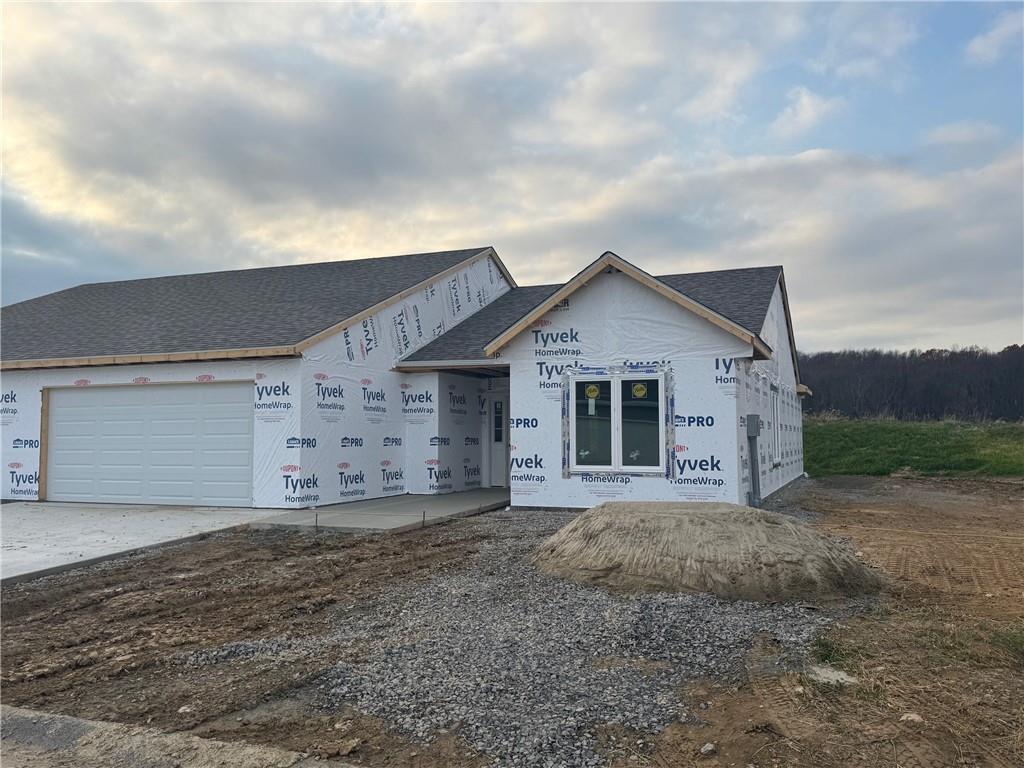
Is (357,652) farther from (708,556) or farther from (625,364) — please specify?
(625,364)

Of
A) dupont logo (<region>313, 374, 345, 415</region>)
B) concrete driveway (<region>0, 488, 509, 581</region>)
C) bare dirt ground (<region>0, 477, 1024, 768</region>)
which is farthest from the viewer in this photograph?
dupont logo (<region>313, 374, 345, 415</region>)

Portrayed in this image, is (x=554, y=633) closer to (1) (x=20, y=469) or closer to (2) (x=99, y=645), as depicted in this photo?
(2) (x=99, y=645)

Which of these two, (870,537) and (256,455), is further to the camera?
(256,455)

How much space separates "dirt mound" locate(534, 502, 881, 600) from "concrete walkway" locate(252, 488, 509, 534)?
4.09 metres

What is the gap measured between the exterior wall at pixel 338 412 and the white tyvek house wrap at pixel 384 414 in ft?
0.07

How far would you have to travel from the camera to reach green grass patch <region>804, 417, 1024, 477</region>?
2316 cm

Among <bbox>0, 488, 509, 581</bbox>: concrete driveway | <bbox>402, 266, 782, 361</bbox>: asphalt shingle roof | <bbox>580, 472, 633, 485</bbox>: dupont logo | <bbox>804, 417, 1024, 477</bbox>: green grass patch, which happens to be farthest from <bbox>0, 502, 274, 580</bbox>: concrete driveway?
<bbox>804, 417, 1024, 477</bbox>: green grass patch

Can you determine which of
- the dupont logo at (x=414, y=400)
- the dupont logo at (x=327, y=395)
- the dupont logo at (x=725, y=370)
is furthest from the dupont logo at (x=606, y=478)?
the dupont logo at (x=327, y=395)

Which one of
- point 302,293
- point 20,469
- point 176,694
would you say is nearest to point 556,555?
point 176,694

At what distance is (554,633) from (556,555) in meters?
2.11

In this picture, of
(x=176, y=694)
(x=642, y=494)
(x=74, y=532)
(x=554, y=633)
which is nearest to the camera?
(x=176, y=694)

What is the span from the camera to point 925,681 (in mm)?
4156

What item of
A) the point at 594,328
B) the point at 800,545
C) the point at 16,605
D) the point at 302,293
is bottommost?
the point at 16,605

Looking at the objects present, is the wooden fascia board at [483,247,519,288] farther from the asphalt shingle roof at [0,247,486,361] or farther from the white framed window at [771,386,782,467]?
the white framed window at [771,386,782,467]
